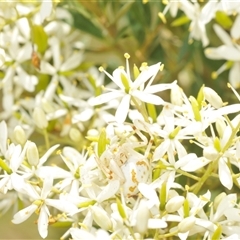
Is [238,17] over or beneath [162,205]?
over

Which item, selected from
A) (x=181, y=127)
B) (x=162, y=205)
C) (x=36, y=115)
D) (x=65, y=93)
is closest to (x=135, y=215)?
(x=162, y=205)

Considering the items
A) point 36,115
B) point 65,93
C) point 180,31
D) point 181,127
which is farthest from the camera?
point 180,31

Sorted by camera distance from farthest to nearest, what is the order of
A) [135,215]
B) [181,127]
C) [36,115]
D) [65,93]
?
1. [65,93]
2. [36,115]
3. [181,127]
4. [135,215]

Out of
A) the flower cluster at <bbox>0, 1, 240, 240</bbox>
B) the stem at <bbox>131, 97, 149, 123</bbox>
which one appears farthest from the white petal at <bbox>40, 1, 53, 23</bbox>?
the stem at <bbox>131, 97, 149, 123</bbox>

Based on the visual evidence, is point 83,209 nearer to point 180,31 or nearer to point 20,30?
point 20,30

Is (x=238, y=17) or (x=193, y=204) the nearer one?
(x=193, y=204)

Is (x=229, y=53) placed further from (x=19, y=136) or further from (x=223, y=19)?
(x=19, y=136)

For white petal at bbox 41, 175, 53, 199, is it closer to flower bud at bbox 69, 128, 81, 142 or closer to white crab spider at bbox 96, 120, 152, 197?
white crab spider at bbox 96, 120, 152, 197
